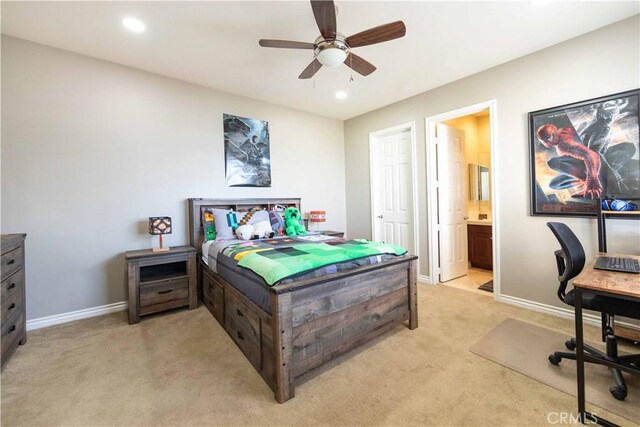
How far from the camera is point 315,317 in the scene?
179 centimetres

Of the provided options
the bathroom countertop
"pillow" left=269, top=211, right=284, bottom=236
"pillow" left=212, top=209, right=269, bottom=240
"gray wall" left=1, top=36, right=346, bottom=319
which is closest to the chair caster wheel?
the bathroom countertop

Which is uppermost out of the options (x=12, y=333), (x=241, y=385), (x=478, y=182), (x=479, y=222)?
(x=478, y=182)

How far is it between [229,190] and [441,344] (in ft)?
10.3

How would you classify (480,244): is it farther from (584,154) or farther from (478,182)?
(584,154)

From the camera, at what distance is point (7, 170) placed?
2.46 meters

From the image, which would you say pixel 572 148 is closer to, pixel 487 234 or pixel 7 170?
pixel 487 234

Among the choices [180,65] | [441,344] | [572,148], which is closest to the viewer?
[441,344]

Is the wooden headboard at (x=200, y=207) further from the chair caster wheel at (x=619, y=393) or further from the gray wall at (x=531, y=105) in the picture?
the chair caster wheel at (x=619, y=393)

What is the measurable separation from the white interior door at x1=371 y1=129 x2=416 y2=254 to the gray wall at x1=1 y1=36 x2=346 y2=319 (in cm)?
252

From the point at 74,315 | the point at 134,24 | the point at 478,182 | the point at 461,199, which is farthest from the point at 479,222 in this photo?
the point at 74,315

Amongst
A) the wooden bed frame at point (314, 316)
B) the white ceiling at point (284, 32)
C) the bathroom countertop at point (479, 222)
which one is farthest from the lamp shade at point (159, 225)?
the bathroom countertop at point (479, 222)

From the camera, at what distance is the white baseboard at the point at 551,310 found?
2.49m

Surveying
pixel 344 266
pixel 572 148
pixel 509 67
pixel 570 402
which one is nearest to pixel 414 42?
pixel 509 67

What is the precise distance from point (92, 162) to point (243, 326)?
248 centimetres
